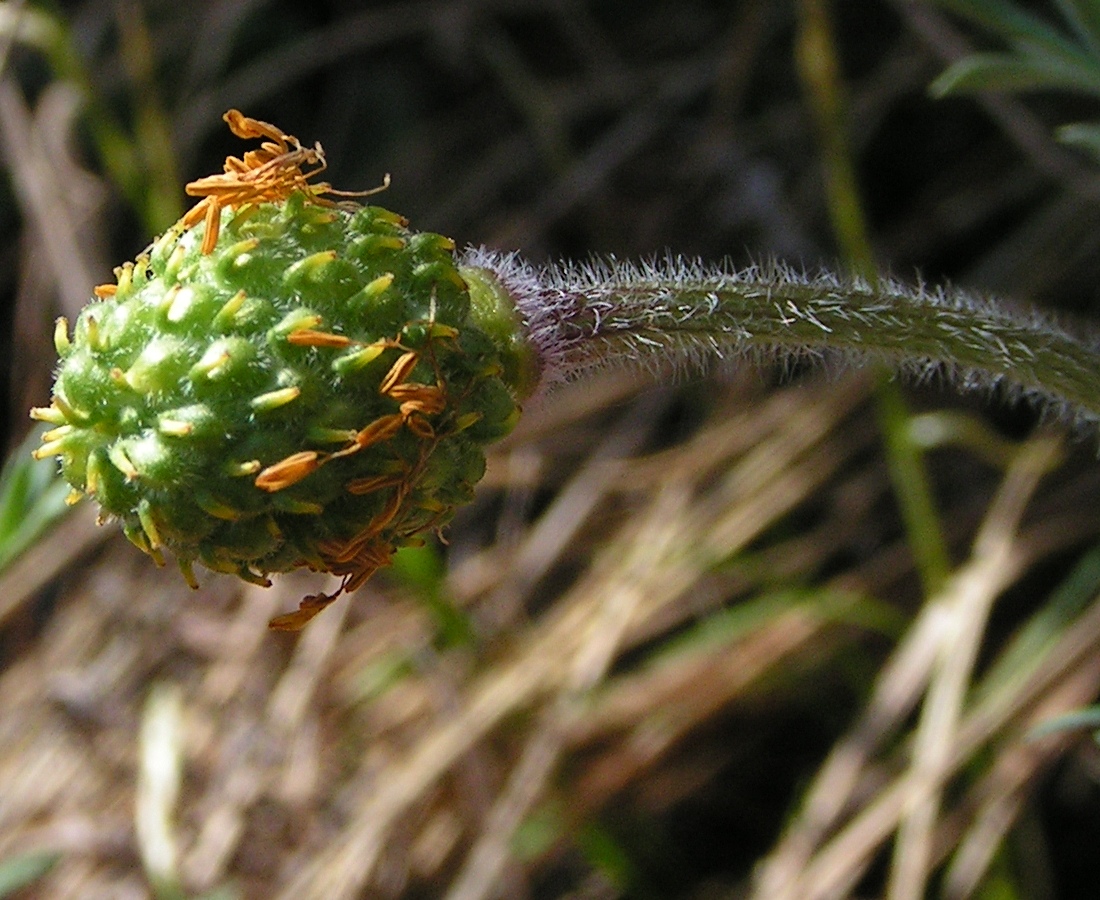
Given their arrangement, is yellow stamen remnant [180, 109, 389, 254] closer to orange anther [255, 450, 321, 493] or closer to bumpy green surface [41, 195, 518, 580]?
bumpy green surface [41, 195, 518, 580]

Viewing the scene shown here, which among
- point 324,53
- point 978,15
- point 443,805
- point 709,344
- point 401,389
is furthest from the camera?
point 324,53

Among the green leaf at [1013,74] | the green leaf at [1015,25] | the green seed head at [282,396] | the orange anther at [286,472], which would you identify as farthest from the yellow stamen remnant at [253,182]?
the green leaf at [1015,25]

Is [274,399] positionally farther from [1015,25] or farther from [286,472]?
[1015,25]

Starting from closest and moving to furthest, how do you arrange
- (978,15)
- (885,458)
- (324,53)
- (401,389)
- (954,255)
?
(401,389)
(978,15)
(885,458)
(954,255)
(324,53)

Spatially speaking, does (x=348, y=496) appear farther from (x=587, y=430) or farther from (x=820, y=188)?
(x=820, y=188)

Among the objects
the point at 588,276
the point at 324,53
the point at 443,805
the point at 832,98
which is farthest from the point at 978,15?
the point at 324,53

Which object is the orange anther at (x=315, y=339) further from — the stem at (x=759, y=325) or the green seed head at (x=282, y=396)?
the stem at (x=759, y=325)

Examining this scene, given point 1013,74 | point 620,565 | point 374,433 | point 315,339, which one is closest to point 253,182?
point 315,339
